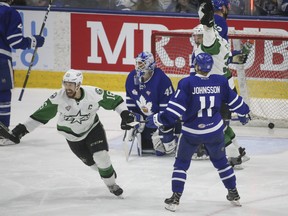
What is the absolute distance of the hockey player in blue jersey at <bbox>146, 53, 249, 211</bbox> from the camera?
5797 millimetres

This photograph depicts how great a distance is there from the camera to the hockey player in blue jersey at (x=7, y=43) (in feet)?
26.4

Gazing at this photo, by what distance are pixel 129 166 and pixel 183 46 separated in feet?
7.36

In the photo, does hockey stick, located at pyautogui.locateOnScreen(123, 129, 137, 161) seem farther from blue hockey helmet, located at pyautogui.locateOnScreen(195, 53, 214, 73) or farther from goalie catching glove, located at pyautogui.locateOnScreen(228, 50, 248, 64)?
blue hockey helmet, located at pyautogui.locateOnScreen(195, 53, 214, 73)

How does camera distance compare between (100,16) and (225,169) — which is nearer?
(225,169)

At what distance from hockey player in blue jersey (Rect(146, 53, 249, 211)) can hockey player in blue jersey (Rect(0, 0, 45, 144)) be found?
2523 mm

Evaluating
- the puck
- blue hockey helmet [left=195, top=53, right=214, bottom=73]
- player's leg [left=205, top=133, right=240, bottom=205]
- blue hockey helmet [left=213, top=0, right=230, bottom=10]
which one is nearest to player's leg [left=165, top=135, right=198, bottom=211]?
player's leg [left=205, top=133, right=240, bottom=205]

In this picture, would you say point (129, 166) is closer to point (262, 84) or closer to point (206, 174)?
point (206, 174)

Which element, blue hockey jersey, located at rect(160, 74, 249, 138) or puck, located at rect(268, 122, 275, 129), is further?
puck, located at rect(268, 122, 275, 129)

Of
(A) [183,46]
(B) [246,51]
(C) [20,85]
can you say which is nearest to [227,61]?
(B) [246,51]

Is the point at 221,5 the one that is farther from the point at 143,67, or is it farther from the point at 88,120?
the point at 88,120

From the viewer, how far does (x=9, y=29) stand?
806 centimetres

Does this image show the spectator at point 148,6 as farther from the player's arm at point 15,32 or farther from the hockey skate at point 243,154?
the hockey skate at point 243,154

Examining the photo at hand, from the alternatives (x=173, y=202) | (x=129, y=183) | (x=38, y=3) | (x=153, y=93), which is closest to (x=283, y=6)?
(x=38, y=3)

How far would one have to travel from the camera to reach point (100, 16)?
10164mm
